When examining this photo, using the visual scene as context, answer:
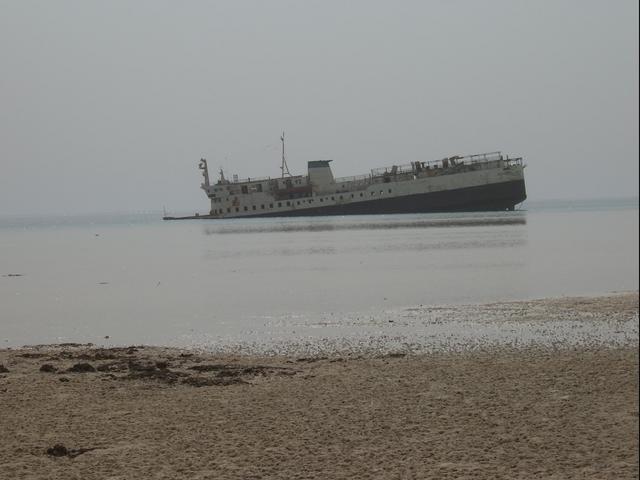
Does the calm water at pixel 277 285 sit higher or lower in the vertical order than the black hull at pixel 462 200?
lower

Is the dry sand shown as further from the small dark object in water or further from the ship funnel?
the ship funnel

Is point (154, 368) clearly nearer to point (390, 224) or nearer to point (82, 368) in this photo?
point (82, 368)

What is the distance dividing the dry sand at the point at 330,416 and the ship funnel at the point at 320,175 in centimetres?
7994

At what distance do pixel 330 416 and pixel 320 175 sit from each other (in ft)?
274

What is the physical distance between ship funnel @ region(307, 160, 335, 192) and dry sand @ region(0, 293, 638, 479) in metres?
79.9

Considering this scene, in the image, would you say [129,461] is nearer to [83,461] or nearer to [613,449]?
[83,461]

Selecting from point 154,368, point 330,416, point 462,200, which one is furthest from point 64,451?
point 462,200

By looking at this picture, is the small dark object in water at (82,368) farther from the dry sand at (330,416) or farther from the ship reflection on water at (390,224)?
the ship reflection on water at (390,224)

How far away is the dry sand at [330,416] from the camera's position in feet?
19.8

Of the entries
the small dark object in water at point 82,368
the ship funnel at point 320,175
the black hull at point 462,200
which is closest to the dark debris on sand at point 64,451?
the small dark object in water at point 82,368

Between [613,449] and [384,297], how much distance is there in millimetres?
13652

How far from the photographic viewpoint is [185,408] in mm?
8078

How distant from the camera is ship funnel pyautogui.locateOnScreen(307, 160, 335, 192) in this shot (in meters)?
90.2

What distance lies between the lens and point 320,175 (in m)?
90.6
